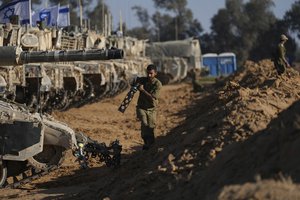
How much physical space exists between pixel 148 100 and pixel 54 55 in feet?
5.11

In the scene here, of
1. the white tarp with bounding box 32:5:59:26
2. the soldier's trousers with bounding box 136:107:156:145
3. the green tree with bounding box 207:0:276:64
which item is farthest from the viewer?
the green tree with bounding box 207:0:276:64

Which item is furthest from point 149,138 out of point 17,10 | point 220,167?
point 17,10

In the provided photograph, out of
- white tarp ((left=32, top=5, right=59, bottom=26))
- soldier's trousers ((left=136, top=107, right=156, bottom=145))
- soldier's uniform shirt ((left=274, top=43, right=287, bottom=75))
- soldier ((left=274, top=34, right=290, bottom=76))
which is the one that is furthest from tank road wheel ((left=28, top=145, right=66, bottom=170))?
white tarp ((left=32, top=5, right=59, bottom=26))

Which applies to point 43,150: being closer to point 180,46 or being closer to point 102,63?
point 102,63

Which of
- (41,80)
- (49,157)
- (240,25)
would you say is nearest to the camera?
(49,157)

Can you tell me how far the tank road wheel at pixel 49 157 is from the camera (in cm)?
971

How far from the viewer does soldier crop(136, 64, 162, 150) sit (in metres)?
9.70

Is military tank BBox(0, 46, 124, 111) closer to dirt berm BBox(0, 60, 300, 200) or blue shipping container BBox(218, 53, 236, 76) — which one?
dirt berm BBox(0, 60, 300, 200)

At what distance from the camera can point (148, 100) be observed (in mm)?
9789

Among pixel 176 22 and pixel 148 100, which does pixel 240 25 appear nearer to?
pixel 176 22

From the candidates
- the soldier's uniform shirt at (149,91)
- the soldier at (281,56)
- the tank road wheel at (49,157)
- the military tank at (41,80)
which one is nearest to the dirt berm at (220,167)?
the tank road wheel at (49,157)

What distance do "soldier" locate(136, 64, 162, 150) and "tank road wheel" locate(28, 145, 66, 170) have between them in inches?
49.6

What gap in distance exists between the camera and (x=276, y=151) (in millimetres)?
5129

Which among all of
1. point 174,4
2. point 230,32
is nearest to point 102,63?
point 230,32
